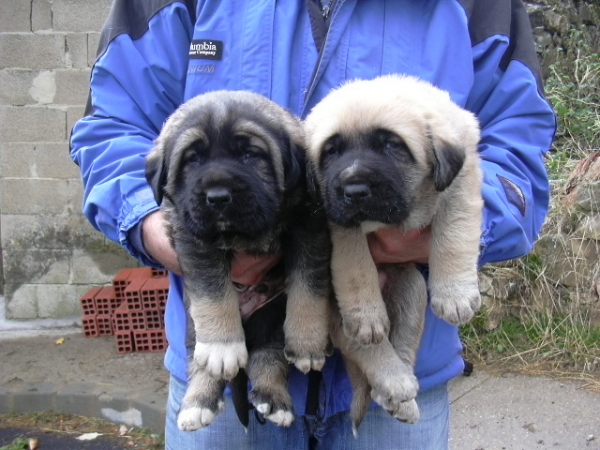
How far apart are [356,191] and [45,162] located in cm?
473

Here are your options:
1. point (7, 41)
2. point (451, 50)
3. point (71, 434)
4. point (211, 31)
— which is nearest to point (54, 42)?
point (7, 41)

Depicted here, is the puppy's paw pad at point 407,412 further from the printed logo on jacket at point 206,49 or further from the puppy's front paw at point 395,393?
the printed logo on jacket at point 206,49

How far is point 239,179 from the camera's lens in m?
2.04

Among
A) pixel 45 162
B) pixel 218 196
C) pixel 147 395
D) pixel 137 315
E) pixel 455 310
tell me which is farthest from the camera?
pixel 45 162

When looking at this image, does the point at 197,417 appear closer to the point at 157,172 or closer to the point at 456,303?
the point at 157,172

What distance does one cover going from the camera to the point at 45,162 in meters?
6.10

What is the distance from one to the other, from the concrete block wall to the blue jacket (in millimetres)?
3920

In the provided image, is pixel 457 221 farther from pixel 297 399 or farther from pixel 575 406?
pixel 575 406

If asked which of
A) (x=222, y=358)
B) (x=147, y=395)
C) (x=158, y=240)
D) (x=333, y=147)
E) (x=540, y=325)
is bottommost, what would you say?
(x=147, y=395)

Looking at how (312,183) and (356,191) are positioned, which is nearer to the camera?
(356,191)

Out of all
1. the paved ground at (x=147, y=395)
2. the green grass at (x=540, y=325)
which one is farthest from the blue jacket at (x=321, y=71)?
the green grass at (x=540, y=325)

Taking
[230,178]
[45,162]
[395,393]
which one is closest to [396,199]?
[230,178]

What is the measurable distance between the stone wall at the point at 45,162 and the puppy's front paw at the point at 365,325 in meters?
4.35

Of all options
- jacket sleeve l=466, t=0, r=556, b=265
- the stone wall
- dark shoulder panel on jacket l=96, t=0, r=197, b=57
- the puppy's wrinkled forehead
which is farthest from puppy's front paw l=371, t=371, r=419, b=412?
the stone wall
